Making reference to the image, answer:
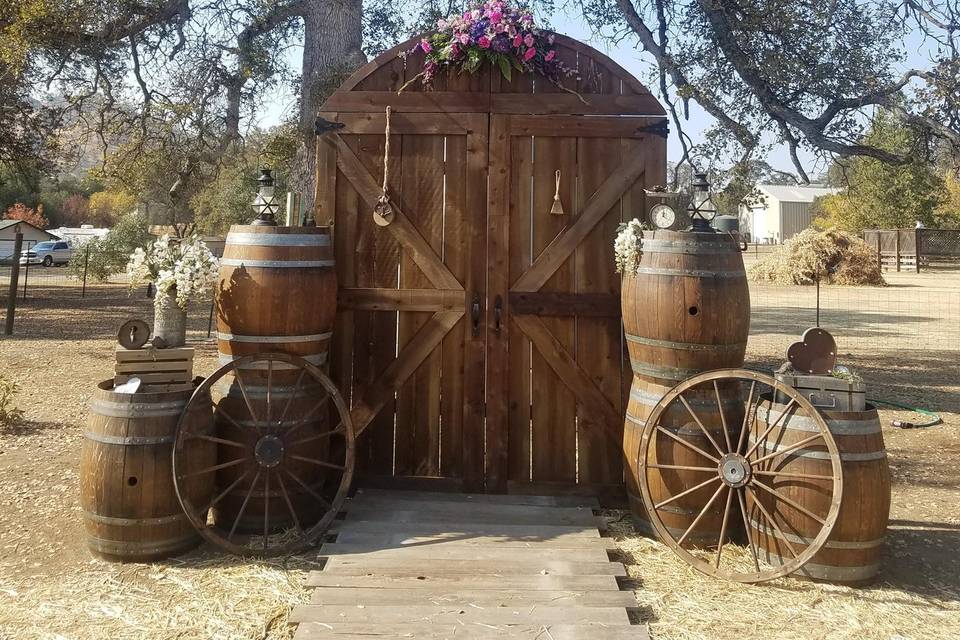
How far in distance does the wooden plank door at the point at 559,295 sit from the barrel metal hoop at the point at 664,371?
0.52m

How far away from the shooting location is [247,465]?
4.03 m

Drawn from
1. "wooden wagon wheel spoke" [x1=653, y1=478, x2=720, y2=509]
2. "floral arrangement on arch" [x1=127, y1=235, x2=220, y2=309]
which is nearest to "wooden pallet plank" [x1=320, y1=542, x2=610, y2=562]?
"wooden wagon wheel spoke" [x1=653, y1=478, x2=720, y2=509]

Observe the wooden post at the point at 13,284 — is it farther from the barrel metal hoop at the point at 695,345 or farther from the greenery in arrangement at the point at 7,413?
the barrel metal hoop at the point at 695,345

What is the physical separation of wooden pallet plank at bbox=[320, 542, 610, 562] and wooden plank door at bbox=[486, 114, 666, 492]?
2.95 ft

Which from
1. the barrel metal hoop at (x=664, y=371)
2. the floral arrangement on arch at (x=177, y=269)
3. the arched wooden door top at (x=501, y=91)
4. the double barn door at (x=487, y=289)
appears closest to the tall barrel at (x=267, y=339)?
the floral arrangement on arch at (x=177, y=269)

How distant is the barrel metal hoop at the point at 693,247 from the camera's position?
3.95m

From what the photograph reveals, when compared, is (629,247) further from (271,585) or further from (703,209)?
(271,585)

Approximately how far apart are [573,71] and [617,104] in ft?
1.26

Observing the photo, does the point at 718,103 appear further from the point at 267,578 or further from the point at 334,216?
the point at 267,578

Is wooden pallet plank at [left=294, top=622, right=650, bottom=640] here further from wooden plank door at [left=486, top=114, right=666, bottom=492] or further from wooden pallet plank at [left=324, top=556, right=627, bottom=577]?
wooden plank door at [left=486, top=114, right=666, bottom=492]

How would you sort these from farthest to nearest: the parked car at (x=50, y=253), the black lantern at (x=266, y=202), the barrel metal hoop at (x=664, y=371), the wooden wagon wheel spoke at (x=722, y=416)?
the parked car at (x=50, y=253)
the black lantern at (x=266, y=202)
the barrel metal hoop at (x=664, y=371)
the wooden wagon wheel spoke at (x=722, y=416)

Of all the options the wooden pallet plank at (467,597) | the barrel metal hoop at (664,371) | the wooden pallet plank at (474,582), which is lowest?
the wooden pallet plank at (467,597)

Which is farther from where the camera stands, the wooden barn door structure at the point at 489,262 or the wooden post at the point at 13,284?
the wooden post at the point at 13,284

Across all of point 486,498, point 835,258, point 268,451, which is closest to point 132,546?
point 268,451
